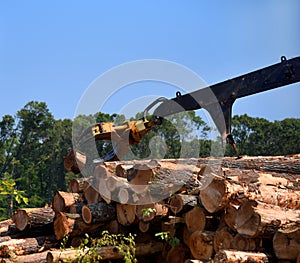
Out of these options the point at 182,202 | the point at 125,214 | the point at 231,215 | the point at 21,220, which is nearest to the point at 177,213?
the point at 182,202

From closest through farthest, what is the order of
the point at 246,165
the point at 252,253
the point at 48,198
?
1. the point at 252,253
2. the point at 246,165
3. the point at 48,198

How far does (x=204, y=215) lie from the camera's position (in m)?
5.31

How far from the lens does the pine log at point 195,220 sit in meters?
5.32

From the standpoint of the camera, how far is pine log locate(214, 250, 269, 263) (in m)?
4.07

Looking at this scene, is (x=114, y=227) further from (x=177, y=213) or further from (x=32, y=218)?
(x=32, y=218)

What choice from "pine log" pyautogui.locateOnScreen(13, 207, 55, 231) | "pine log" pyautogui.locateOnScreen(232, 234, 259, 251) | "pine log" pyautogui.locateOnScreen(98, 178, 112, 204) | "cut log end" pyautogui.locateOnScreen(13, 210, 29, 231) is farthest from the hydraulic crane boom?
"pine log" pyautogui.locateOnScreen(232, 234, 259, 251)

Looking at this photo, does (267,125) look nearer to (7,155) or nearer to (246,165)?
(7,155)

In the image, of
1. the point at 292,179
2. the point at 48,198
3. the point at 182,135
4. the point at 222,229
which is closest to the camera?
the point at 222,229

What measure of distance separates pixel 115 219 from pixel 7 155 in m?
25.6

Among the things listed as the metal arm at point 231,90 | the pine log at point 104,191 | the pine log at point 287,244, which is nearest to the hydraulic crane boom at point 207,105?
the metal arm at point 231,90

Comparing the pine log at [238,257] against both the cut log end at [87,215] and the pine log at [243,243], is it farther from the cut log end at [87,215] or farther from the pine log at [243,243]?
the cut log end at [87,215]

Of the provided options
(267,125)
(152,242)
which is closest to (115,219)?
(152,242)

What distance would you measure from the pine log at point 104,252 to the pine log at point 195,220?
0.66 metres

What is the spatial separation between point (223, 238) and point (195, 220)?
1.64 feet
